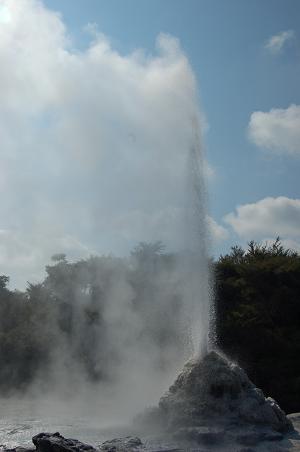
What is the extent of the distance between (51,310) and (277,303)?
862cm

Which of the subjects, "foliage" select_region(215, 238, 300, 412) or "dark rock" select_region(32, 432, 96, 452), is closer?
"dark rock" select_region(32, 432, 96, 452)

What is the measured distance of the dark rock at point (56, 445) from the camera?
7.38m

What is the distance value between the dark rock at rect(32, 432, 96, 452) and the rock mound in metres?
1.99

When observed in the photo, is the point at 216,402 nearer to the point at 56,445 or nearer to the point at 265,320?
the point at 56,445

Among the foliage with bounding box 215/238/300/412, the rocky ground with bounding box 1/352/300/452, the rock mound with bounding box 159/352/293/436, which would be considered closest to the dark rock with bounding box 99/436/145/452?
the rocky ground with bounding box 1/352/300/452

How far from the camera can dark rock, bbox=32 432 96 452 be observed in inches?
291

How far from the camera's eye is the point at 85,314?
19.4 m

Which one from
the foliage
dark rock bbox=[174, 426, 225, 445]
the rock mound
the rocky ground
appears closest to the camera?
the rocky ground

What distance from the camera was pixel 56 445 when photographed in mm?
7391

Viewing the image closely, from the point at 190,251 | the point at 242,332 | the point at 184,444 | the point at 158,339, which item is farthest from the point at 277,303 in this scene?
the point at 184,444

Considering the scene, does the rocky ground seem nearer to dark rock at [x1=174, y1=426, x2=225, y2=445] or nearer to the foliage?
dark rock at [x1=174, y1=426, x2=225, y2=445]

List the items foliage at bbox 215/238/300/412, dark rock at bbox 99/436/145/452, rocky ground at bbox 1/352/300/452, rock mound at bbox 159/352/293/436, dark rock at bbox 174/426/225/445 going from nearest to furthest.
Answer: dark rock at bbox 99/436/145/452 → rocky ground at bbox 1/352/300/452 → dark rock at bbox 174/426/225/445 → rock mound at bbox 159/352/293/436 → foliage at bbox 215/238/300/412

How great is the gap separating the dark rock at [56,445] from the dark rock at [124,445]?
1.07 ft

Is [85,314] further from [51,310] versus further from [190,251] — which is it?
[190,251]
